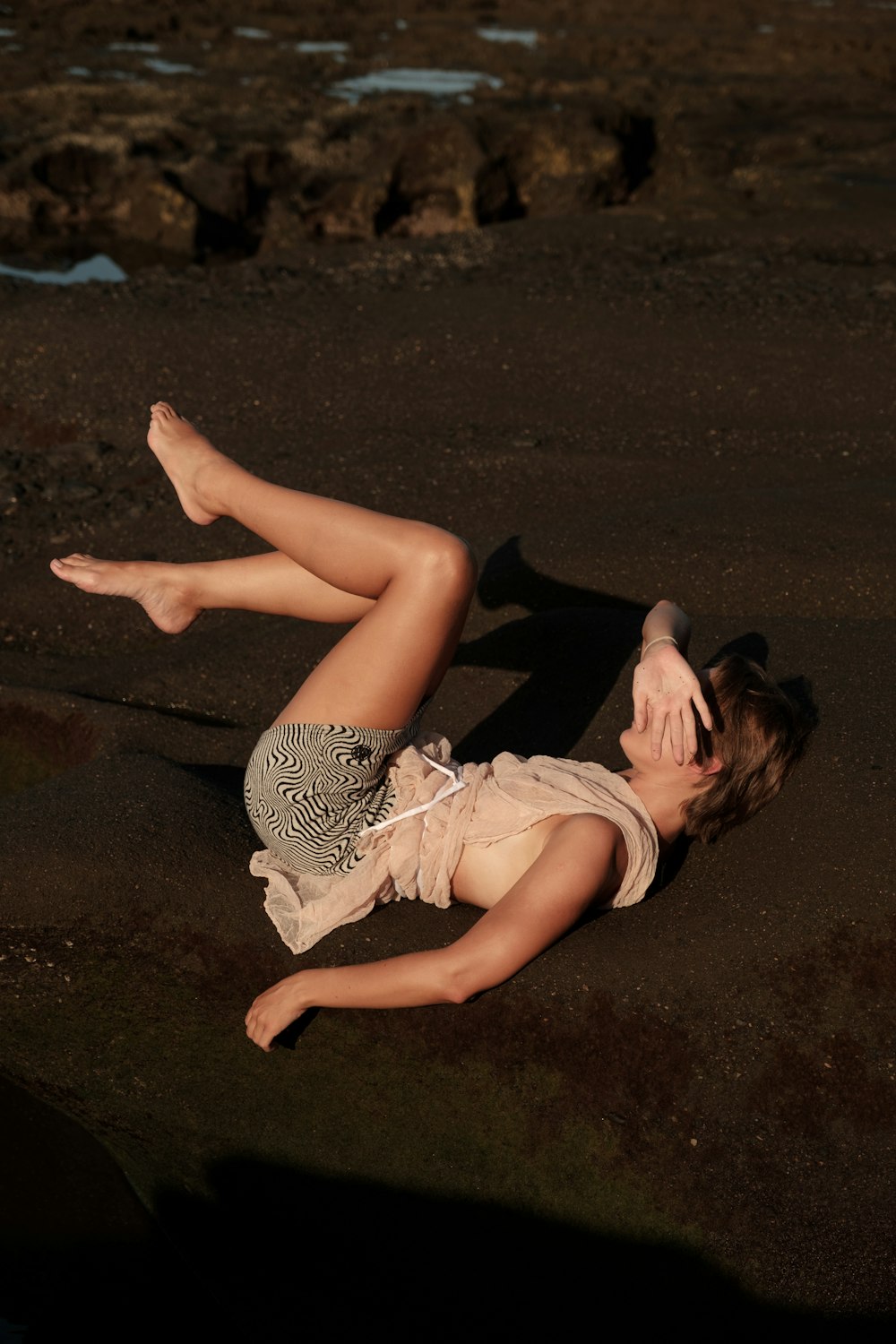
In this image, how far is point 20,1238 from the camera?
3.34m

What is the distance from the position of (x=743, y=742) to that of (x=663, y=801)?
26 cm

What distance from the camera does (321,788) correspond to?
336 cm

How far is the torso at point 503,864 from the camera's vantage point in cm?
321

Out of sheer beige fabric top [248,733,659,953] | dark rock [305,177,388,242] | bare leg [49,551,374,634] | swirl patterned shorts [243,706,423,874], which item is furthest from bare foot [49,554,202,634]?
dark rock [305,177,388,242]

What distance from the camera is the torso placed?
3.21m

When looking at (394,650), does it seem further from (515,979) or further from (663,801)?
(515,979)

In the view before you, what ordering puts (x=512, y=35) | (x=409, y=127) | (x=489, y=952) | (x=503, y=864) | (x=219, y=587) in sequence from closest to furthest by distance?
1. (x=489, y=952)
2. (x=503, y=864)
3. (x=219, y=587)
4. (x=409, y=127)
5. (x=512, y=35)

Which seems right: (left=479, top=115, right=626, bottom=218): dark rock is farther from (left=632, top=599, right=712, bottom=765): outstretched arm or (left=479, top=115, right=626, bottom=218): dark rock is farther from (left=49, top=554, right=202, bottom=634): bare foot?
(left=632, top=599, right=712, bottom=765): outstretched arm

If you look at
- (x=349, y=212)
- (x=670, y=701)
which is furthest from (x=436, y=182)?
(x=670, y=701)

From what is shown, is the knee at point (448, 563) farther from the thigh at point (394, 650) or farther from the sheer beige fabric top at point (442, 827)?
the sheer beige fabric top at point (442, 827)

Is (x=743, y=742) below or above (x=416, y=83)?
below

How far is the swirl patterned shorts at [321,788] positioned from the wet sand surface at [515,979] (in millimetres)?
292

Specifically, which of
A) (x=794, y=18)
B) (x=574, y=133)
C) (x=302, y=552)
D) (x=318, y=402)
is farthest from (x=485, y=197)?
(x=794, y=18)

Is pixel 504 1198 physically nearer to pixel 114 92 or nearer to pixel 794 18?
pixel 114 92
